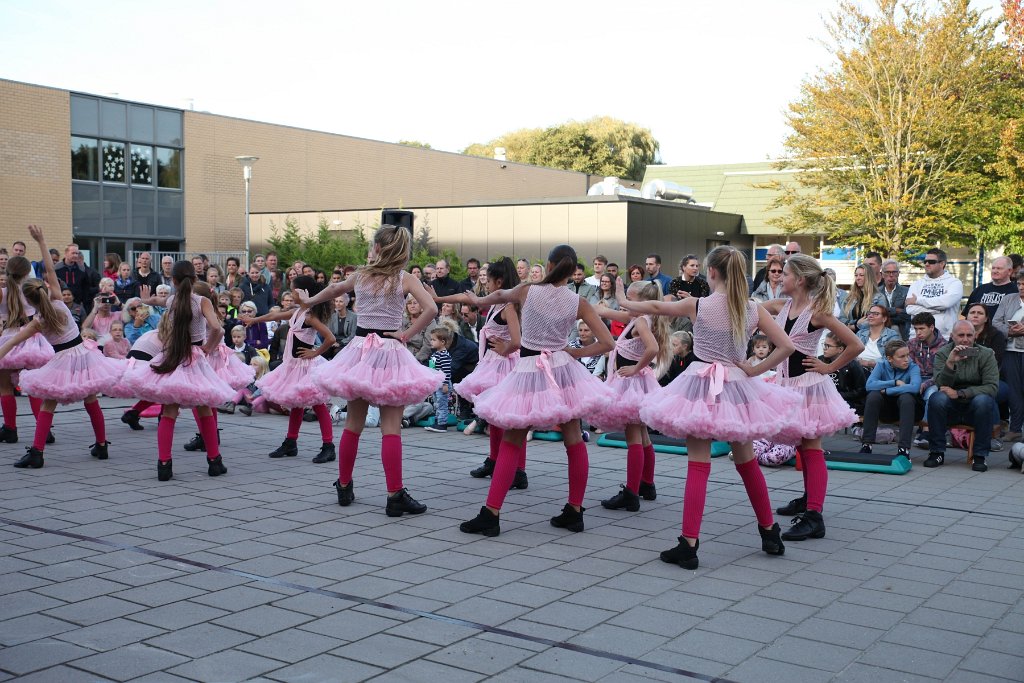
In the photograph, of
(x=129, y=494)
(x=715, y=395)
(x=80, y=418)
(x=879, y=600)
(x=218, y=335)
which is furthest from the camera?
(x=80, y=418)

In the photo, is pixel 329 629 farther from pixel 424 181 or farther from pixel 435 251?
pixel 424 181

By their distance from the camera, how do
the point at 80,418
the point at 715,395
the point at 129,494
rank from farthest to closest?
the point at 80,418 < the point at 129,494 < the point at 715,395

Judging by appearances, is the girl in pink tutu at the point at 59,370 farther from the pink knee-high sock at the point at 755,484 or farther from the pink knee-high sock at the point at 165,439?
the pink knee-high sock at the point at 755,484

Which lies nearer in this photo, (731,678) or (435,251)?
(731,678)

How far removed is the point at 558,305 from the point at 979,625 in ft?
10.4

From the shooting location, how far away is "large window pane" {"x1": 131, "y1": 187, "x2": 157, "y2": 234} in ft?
107

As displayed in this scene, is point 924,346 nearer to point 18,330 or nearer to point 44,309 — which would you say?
point 44,309

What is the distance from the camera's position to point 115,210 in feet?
105

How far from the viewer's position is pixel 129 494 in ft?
25.9

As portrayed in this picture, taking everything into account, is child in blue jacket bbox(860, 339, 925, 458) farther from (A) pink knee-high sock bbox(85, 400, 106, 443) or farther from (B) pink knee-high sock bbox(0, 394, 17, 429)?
(B) pink knee-high sock bbox(0, 394, 17, 429)

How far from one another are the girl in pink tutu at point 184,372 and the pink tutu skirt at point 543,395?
121 inches

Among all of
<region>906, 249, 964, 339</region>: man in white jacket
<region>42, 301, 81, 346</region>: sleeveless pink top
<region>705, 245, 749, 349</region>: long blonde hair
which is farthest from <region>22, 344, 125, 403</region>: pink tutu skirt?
<region>906, 249, 964, 339</region>: man in white jacket

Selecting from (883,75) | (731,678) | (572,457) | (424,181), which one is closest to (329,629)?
(731,678)

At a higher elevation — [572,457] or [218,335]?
[218,335]
